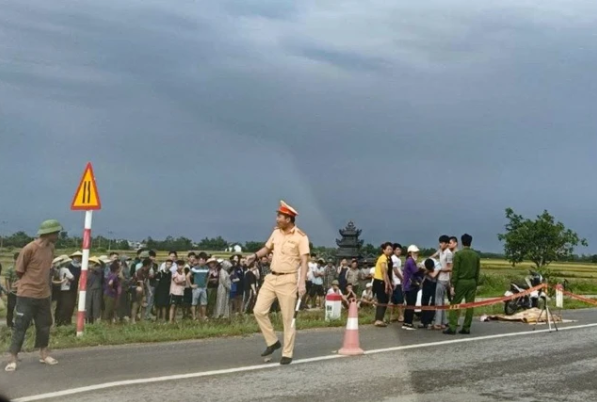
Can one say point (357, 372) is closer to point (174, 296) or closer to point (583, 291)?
point (174, 296)

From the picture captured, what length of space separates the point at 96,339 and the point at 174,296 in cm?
617

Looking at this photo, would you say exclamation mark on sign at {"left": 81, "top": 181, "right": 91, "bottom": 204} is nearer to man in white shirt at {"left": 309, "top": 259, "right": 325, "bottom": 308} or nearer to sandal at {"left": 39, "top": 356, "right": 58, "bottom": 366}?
sandal at {"left": 39, "top": 356, "right": 58, "bottom": 366}

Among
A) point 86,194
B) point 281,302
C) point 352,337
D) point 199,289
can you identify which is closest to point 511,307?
point 199,289

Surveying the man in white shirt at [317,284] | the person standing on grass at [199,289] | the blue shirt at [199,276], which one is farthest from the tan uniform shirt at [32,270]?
the man in white shirt at [317,284]

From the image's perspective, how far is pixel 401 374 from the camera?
10.0 meters

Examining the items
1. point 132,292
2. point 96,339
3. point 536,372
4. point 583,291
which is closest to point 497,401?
point 536,372

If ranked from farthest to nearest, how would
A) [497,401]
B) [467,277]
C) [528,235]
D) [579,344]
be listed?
[528,235] → [467,277] → [579,344] → [497,401]

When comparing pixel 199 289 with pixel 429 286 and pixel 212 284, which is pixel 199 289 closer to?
pixel 212 284

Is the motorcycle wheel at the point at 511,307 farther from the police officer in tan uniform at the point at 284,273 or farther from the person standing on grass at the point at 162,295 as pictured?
the police officer in tan uniform at the point at 284,273

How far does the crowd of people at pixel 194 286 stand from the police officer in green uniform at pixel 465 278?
47cm

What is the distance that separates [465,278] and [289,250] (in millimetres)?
6038

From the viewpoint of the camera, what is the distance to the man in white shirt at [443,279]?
54.3 ft

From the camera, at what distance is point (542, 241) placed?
65125 mm

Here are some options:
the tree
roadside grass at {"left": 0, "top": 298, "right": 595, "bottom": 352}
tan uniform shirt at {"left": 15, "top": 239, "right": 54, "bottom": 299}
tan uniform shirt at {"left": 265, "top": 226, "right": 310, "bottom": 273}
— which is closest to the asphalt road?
roadside grass at {"left": 0, "top": 298, "right": 595, "bottom": 352}
